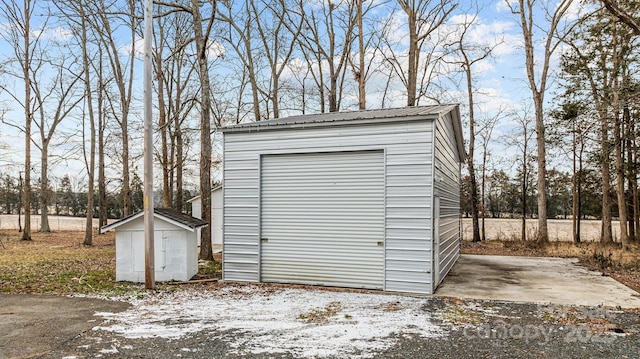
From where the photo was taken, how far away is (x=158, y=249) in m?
7.96

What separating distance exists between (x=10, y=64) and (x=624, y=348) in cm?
2308

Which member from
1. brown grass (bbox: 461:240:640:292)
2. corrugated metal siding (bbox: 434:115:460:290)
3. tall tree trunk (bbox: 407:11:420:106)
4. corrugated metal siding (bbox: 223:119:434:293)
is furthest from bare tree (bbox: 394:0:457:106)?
corrugated metal siding (bbox: 223:119:434:293)

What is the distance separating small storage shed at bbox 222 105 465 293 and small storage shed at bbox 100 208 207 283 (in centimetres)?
84

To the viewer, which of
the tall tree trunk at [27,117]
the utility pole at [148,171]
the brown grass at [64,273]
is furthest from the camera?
the tall tree trunk at [27,117]

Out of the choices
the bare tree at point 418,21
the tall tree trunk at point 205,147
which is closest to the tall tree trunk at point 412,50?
the bare tree at point 418,21

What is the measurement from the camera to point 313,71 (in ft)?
65.9

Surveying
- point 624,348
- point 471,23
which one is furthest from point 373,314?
point 471,23

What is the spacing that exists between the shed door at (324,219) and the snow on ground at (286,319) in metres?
0.67

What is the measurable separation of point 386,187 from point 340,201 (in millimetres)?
985

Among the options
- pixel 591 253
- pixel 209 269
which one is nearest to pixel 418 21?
pixel 591 253

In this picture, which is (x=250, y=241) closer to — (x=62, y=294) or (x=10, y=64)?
(x=62, y=294)

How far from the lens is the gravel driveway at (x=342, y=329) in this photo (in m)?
4.12

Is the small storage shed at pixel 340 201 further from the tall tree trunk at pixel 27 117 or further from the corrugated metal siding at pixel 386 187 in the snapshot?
the tall tree trunk at pixel 27 117

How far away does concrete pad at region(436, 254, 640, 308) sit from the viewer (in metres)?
6.64
